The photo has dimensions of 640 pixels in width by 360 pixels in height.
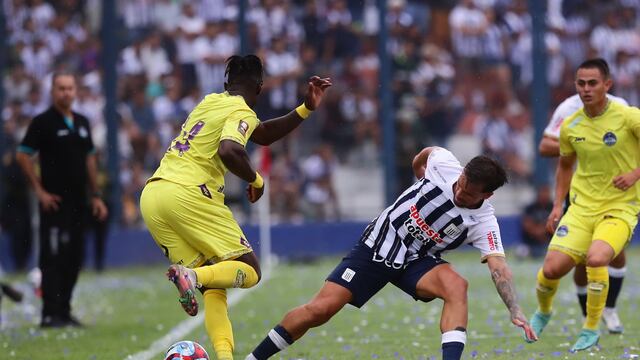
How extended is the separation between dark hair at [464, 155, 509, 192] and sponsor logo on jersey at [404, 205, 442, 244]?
21.8 inches

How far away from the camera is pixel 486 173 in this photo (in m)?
7.46

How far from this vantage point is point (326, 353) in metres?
9.72

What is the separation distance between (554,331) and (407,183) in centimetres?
1164

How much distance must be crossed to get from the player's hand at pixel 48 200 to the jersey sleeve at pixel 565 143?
17.3 feet

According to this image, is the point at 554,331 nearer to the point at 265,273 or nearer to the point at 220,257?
the point at 220,257

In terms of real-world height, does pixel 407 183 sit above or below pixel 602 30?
below

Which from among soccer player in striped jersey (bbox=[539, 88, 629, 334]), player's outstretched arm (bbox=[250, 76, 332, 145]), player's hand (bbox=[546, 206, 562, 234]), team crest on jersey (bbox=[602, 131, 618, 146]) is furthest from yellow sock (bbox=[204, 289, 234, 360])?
soccer player in striped jersey (bbox=[539, 88, 629, 334])

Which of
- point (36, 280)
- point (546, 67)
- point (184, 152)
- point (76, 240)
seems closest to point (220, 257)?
point (184, 152)

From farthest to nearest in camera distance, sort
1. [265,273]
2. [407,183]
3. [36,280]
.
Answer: [407,183]
[265,273]
[36,280]

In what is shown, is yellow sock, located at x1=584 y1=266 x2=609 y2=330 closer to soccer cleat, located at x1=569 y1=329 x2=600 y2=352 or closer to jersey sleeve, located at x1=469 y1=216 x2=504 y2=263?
soccer cleat, located at x1=569 y1=329 x2=600 y2=352

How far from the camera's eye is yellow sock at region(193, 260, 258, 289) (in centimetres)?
797

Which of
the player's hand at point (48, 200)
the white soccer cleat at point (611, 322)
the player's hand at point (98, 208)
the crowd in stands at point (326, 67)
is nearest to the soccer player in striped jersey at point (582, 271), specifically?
the white soccer cleat at point (611, 322)

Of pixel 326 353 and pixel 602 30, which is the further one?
pixel 602 30

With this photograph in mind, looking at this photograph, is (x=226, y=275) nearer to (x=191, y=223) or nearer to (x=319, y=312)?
(x=191, y=223)
